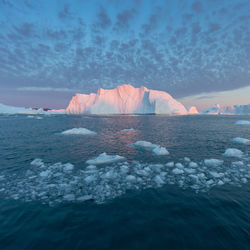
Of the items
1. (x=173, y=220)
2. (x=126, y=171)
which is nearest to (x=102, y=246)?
(x=173, y=220)

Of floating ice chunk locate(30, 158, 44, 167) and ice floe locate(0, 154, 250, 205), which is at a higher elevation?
floating ice chunk locate(30, 158, 44, 167)

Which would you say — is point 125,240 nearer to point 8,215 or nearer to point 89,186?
point 89,186

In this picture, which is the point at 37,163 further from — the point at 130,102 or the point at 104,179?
the point at 130,102

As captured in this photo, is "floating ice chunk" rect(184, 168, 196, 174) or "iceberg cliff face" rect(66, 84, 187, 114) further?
"iceberg cliff face" rect(66, 84, 187, 114)

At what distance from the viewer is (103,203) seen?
467 centimetres

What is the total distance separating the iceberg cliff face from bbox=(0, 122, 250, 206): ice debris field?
3196 inches

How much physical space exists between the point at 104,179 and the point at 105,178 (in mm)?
114

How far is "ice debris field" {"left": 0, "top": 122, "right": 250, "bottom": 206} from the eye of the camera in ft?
17.0

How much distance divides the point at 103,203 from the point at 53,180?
122 inches

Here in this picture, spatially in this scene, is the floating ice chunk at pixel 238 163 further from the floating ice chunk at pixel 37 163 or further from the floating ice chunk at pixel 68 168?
the floating ice chunk at pixel 37 163

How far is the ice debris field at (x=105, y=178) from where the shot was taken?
5188mm

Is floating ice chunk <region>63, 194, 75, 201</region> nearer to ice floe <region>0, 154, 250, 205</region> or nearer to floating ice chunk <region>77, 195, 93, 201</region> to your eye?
ice floe <region>0, 154, 250, 205</region>

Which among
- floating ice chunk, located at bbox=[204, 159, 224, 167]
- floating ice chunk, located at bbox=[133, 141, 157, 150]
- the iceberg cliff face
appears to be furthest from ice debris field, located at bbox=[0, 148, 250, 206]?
the iceberg cliff face

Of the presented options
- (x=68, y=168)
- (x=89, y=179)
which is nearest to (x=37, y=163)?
(x=68, y=168)
